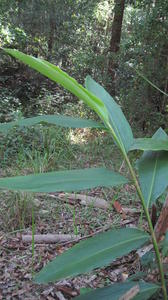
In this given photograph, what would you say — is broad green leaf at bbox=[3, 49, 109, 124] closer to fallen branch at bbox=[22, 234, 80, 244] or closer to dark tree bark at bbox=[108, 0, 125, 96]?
fallen branch at bbox=[22, 234, 80, 244]

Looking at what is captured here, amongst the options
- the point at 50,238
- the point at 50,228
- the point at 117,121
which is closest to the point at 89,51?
the point at 50,228

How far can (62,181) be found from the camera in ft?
1.77

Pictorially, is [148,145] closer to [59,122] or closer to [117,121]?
[117,121]

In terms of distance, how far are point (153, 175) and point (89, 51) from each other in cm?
757

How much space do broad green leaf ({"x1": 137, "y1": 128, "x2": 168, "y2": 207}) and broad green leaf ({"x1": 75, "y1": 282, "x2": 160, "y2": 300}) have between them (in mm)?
178

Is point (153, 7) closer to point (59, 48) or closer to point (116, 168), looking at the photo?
point (116, 168)

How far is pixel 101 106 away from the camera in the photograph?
1.81ft

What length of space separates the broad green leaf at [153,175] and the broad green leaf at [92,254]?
0.09 meters

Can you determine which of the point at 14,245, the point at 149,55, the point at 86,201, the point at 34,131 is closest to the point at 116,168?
the point at 86,201

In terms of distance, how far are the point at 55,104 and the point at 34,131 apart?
113 inches

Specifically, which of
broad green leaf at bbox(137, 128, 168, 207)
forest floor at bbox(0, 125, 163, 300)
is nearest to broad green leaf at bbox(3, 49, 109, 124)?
broad green leaf at bbox(137, 128, 168, 207)

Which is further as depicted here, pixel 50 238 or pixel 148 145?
pixel 50 238

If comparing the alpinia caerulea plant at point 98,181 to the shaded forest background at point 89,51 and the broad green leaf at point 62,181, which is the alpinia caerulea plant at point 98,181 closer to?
the broad green leaf at point 62,181

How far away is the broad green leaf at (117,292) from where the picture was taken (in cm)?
62
